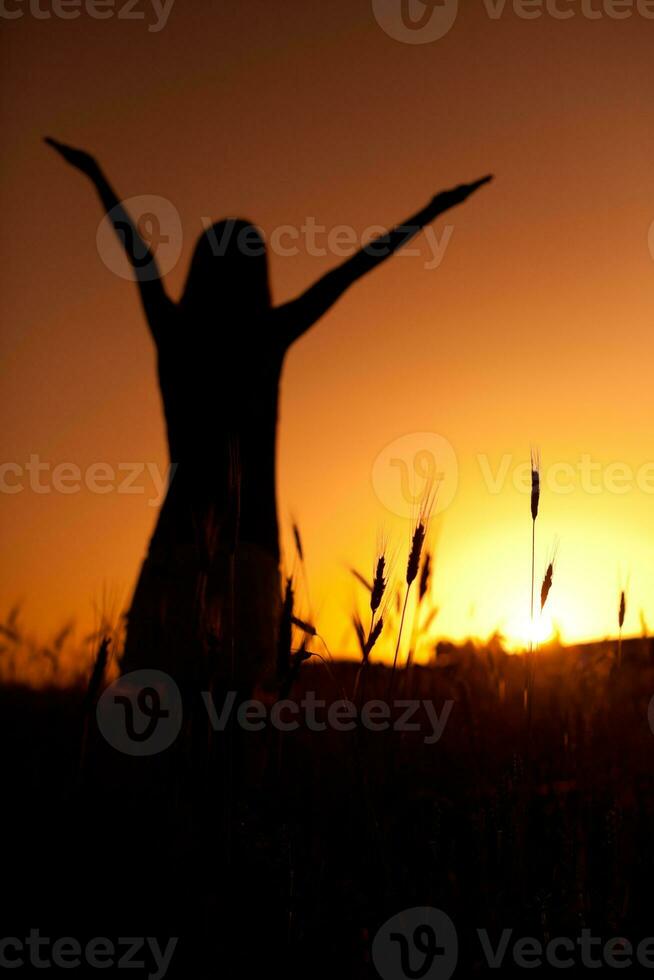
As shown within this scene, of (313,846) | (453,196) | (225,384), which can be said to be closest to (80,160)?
(225,384)

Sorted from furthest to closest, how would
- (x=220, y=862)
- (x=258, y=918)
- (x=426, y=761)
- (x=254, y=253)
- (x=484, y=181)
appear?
(x=254, y=253), (x=484, y=181), (x=426, y=761), (x=220, y=862), (x=258, y=918)

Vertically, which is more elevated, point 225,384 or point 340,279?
point 340,279

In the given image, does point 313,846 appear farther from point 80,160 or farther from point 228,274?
point 80,160

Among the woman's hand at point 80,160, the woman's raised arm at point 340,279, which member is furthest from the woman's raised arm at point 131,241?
the woman's raised arm at point 340,279

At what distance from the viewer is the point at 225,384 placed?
9.05 ft

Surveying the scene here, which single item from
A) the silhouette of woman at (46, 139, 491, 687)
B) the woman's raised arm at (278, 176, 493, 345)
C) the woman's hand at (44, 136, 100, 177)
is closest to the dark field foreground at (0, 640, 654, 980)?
the silhouette of woman at (46, 139, 491, 687)

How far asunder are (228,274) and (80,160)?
24.1 inches

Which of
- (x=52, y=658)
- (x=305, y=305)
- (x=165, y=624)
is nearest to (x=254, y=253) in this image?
(x=305, y=305)

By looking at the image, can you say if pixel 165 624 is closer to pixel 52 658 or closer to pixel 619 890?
pixel 52 658

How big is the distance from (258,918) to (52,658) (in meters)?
1.94

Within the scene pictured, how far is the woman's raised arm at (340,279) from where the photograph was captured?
2654 millimetres

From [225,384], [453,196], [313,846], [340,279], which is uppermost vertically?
[453,196]

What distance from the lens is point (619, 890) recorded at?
1312 mm

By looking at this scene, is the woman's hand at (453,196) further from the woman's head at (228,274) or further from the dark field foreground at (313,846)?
the dark field foreground at (313,846)
